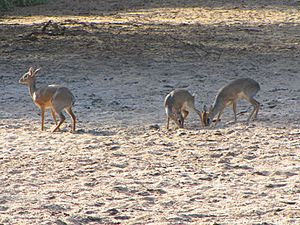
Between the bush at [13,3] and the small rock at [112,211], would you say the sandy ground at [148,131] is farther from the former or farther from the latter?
the bush at [13,3]

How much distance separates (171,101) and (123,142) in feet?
3.87

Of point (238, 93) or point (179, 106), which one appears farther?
point (238, 93)

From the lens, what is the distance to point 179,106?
9266 mm

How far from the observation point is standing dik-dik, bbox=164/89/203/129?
9133 mm

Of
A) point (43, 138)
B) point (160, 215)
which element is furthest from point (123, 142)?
point (160, 215)

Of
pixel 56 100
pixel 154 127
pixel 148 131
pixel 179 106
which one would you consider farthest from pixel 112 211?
pixel 179 106

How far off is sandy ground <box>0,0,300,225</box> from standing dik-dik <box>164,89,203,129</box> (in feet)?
0.52

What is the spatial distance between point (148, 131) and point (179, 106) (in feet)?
1.88

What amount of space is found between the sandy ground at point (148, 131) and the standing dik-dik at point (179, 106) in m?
0.16

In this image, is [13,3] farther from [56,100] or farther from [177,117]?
[177,117]

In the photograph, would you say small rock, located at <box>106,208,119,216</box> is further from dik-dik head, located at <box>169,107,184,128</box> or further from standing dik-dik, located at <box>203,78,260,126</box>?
standing dik-dik, located at <box>203,78,260,126</box>

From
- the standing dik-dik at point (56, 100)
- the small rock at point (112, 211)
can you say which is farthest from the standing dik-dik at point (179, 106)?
the small rock at point (112, 211)

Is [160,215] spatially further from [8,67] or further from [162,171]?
[8,67]

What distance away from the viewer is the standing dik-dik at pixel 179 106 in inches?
360
